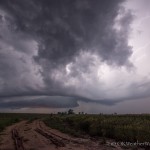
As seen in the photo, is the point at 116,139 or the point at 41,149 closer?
the point at 41,149

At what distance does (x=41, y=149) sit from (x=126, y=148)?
5966 mm

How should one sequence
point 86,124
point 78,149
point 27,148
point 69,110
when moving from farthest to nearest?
1. point 69,110
2. point 86,124
3. point 27,148
4. point 78,149

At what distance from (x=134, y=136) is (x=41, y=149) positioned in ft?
25.7

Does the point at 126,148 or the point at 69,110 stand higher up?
the point at 69,110

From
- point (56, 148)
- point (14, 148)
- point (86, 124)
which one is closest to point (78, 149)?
point (56, 148)

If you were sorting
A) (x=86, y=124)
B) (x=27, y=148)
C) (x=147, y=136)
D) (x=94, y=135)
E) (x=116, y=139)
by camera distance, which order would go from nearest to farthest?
(x=27, y=148) < (x=147, y=136) < (x=116, y=139) < (x=94, y=135) < (x=86, y=124)

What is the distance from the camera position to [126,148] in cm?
1886

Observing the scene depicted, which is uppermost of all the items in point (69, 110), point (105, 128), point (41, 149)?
point (69, 110)

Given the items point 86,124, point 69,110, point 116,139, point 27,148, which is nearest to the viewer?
point 27,148

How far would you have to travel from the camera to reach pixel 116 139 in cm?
2362

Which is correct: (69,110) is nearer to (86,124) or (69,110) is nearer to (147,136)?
(86,124)

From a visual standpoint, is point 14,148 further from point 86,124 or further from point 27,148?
point 86,124

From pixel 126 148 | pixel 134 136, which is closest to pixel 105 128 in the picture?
pixel 134 136

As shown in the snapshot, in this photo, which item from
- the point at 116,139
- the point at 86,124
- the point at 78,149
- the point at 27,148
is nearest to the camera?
the point at 78,149
